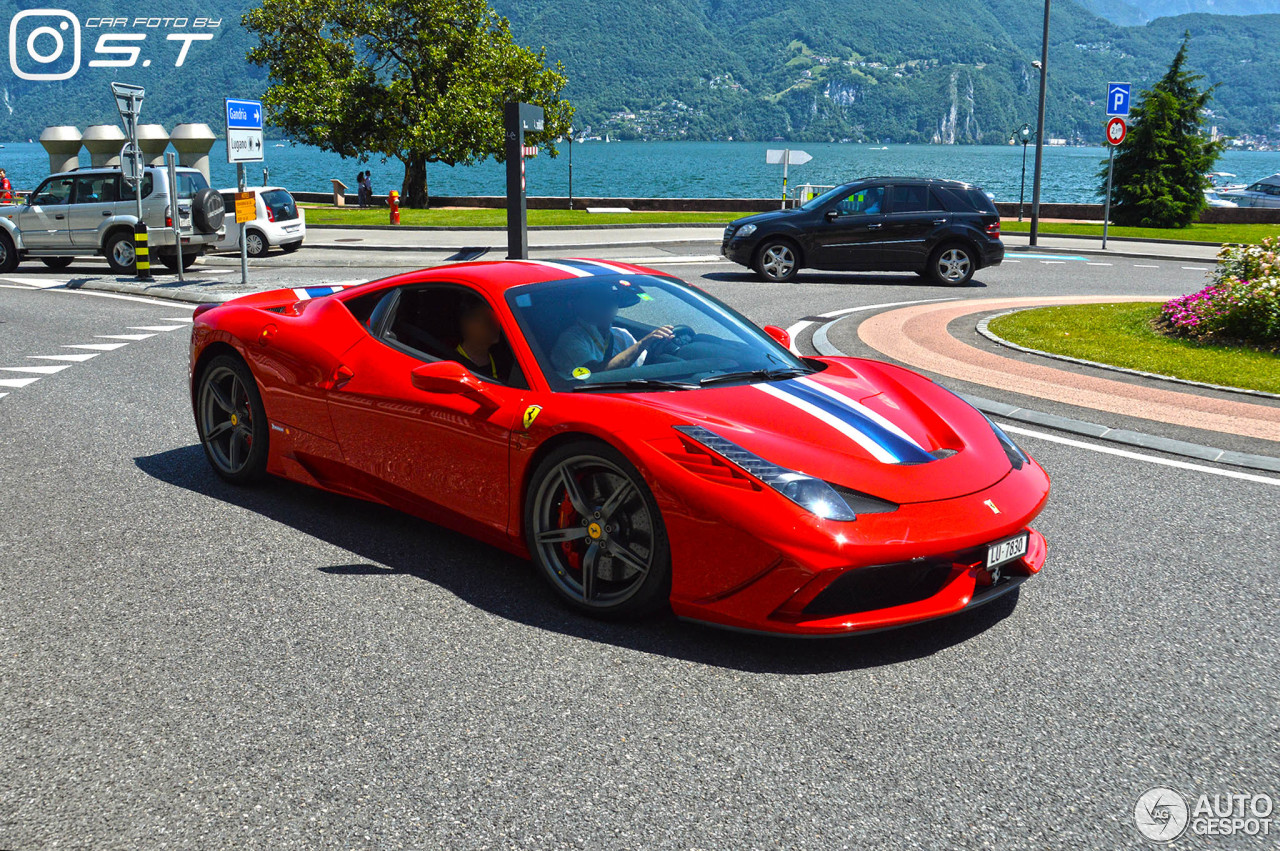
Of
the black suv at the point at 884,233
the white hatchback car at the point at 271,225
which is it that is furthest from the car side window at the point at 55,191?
the black suv at the point at 884,233

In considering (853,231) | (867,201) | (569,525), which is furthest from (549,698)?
(867,201)

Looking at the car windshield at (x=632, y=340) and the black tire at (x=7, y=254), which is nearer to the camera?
the car windshield at (x=632, y=340)

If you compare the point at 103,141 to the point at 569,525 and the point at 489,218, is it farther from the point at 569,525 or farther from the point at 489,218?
the point at 569,525

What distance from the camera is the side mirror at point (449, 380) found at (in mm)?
4715

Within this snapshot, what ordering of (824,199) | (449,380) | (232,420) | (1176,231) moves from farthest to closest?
(1176,231)
(824,199)
(232,420)
(449,380)

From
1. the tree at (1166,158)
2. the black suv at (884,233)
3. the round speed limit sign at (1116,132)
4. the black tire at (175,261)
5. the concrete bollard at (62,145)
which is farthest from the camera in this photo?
the concrete bollard at (62,145)

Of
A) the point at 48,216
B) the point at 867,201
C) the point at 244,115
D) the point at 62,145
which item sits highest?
the point at 62,145

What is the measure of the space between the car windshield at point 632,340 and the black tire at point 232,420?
1.88 m

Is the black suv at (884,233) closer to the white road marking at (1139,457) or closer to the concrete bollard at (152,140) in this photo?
the white road marking at (1139,457)

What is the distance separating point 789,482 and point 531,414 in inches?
44.5

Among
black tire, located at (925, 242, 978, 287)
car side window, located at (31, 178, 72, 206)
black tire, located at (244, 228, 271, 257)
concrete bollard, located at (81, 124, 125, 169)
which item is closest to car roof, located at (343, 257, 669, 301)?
black tire, located at (925, 242, 978, 287)

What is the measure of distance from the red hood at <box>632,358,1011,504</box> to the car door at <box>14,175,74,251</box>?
19914mm

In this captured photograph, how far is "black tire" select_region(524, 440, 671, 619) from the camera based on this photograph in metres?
4.13

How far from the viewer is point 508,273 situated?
5.21m
